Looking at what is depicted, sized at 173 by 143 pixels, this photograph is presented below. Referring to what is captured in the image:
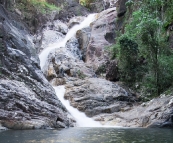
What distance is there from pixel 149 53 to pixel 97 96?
15.3 ft

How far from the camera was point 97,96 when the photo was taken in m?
17.6

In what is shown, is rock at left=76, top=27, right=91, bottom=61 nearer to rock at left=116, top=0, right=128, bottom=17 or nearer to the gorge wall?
the gorge wall

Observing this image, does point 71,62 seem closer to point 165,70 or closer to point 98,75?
point 98,75

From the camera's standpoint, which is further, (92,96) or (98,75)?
(98,75)

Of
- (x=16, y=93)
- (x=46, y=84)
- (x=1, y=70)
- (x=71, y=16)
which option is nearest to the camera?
(x=16, y=93)

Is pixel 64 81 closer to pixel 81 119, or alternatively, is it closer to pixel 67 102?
pixel 67 102

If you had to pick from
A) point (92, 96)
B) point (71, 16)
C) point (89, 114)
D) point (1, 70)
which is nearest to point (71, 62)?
point (92, 96)

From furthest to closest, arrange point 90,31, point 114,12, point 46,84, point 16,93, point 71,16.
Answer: point 71,16
point 114,12
point 90,31
point 46,84
point 16,93

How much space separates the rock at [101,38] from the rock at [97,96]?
5.12 meters

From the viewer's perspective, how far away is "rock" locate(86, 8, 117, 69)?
25000mm

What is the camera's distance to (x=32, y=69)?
15.7 meters

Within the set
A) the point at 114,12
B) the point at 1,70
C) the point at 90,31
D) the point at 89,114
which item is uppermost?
the point at 114,12

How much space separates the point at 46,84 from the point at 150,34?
7425mm

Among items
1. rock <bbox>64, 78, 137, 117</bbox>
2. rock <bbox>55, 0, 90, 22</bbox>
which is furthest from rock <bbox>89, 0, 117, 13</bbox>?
rock <bbox>64, 78, 137, 117</bbox>
